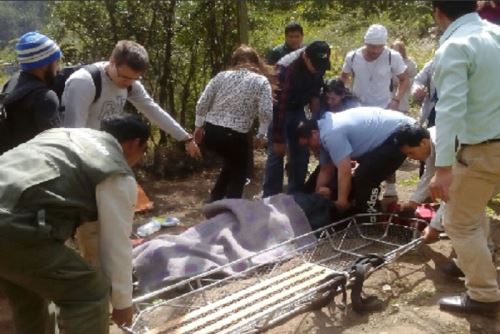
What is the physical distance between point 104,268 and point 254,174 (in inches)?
195

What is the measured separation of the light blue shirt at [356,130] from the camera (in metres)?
4.57

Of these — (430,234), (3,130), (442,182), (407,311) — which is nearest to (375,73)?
(430,234)

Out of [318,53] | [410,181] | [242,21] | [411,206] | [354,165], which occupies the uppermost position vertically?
[242,21]

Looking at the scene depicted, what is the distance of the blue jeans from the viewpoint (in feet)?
18.5

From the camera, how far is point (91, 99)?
157 inches

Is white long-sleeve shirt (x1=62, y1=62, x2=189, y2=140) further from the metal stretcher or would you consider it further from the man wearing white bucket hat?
the man wearing white bucket hat

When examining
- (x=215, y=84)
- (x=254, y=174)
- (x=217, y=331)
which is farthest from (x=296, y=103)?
(x=217, y=331)

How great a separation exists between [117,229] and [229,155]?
283 centimetres

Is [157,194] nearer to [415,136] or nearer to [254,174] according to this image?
[254,174]

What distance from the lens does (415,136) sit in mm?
4309

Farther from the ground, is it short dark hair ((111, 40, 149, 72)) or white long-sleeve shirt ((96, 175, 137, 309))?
short dark hair ((111, 40, 149, 72))

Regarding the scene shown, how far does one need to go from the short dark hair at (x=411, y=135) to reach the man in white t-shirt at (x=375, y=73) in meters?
1.77

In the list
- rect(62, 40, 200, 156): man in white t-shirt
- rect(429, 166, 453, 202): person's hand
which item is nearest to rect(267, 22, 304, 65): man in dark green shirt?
rect(62, 40, 200, 156): man in white t-shirt

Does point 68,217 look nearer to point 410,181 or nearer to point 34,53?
point 34,53
